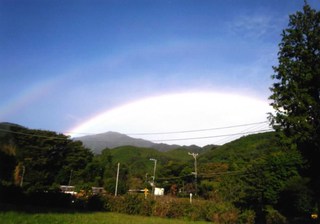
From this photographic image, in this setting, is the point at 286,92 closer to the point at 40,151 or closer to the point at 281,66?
the point at 281,66

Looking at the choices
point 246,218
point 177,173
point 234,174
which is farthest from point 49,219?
point 177,173

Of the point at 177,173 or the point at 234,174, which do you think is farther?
the point at 177,173

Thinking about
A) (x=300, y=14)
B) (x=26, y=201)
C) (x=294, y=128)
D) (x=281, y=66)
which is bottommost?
(x=26, y=201)

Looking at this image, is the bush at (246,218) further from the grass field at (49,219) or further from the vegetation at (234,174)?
the grass field at (49,219)

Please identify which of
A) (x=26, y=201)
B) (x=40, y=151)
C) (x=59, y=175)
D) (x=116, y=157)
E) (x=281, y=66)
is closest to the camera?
(x=281, y=66)

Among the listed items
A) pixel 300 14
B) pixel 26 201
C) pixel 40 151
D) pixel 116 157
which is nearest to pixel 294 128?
pixel 300 14

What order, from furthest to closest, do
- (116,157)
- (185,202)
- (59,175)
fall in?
(116,157)
(59,175)
(185,202)

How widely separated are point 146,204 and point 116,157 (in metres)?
118

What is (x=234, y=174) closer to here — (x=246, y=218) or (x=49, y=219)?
(x=246, y=218)

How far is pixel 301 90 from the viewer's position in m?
21.0

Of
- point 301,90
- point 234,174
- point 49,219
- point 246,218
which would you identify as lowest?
point 246,218

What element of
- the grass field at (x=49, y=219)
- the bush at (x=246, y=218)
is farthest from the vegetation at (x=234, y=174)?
the grass field at (x=49, y=219)

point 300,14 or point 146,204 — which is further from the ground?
point 300,14

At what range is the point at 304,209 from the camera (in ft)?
114
